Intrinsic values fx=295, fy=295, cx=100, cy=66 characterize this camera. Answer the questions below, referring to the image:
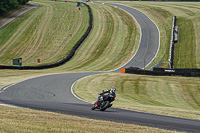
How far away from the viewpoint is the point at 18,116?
12492mm

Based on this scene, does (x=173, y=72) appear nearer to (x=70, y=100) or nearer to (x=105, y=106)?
(x=70, y=100)

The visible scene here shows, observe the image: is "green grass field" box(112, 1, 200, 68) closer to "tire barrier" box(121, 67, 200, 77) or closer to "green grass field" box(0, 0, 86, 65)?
"tire barrier" box(121, 67, 200, 77)

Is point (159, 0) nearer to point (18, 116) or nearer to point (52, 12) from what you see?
point (52, 12)

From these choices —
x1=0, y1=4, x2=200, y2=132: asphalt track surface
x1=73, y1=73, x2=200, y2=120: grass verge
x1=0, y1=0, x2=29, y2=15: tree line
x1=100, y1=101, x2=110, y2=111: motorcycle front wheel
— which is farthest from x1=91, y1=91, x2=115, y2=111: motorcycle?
x1=0, y1=0, x2=29, y2=15: tree line

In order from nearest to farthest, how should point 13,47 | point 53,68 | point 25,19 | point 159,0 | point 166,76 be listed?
1. point 166,76
2. point 53,68
3. point 13,47
4. point 25,19
5. point 159,0

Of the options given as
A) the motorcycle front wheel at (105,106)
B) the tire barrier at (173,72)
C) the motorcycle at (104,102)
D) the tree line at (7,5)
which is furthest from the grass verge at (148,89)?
the tree line at (7,5)

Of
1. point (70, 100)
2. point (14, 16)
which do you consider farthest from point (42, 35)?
point (70, 100)

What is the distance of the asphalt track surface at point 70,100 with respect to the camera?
13180mm

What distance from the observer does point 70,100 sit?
22359 millimetres

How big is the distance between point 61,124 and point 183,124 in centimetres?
530

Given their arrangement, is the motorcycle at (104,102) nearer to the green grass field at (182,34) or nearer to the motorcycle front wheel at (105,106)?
the motorcycle front wheel at (105,106)

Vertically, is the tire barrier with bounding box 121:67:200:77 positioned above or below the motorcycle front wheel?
below

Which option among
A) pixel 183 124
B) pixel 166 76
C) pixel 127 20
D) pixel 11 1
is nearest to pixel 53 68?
pixel 166 76

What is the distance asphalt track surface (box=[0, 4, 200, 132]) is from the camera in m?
13.2
